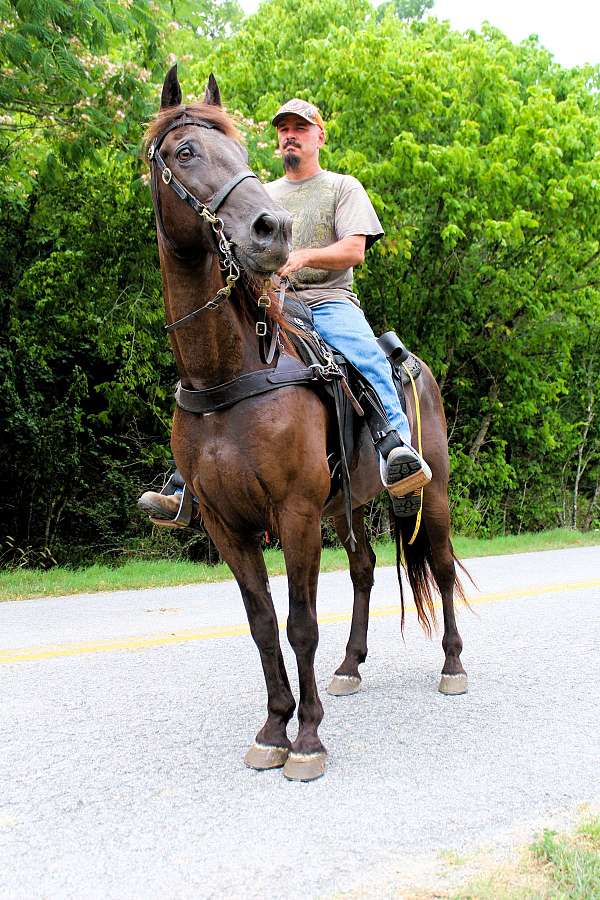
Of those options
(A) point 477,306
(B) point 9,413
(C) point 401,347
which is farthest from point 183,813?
(A) point 477,306

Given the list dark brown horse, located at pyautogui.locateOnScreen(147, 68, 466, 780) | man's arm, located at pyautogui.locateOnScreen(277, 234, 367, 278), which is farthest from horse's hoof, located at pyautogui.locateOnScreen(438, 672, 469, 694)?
man's arm, located at pyautogui.locateOnScreen(277, 234, 367, 278)

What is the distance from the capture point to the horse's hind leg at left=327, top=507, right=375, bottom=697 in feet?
16.4

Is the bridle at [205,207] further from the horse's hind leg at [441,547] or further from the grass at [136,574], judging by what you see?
the grass at [136,574]

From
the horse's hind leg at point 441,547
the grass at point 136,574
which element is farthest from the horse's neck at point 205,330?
→ the grass at point 136,574

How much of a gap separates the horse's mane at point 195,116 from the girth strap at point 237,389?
3.41 feet

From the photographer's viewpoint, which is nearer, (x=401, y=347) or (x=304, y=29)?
(x=401, y=347)

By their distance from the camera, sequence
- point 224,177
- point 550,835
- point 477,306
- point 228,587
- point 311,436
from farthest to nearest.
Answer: point 477,306 → point 228,587 → point 311,436 → point 224,177 → point 550,835

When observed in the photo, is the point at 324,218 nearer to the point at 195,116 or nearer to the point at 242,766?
the point at 195,116

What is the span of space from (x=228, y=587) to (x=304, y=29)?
1505 cm

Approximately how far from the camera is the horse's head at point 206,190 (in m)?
3.31

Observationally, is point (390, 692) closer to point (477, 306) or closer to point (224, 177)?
point (224, 177)

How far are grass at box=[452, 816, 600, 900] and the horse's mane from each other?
120 inches

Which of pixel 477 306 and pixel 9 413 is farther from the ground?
pixel 477 306

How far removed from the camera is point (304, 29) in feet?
62.8
